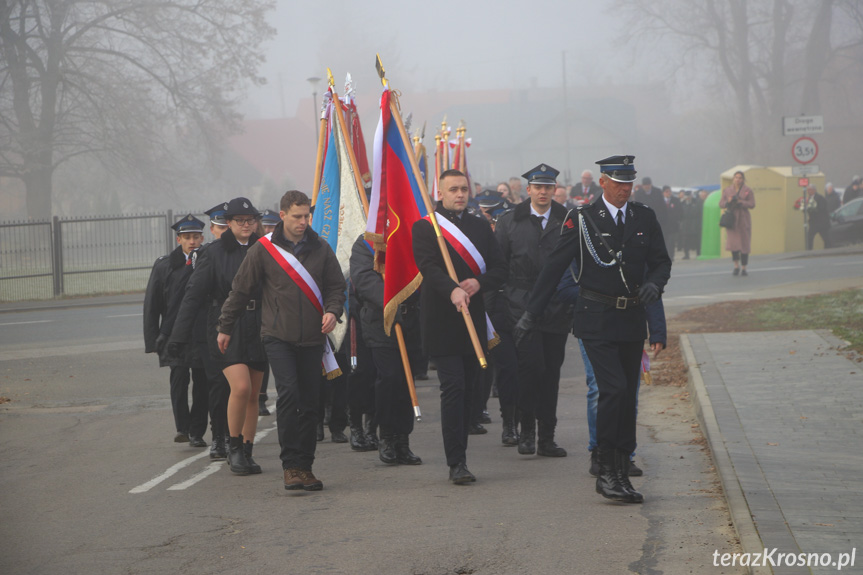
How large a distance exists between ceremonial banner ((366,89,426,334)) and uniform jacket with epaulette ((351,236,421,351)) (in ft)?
0.44

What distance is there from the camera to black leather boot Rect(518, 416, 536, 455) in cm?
836

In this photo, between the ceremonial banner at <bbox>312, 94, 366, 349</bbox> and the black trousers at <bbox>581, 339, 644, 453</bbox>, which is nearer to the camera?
the black trousers at <bbox>581, 339, 644, 453</bbox>

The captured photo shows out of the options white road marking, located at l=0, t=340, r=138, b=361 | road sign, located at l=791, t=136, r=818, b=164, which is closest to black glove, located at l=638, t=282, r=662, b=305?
white road marking, located at l=0, t=340, r=138, b=361

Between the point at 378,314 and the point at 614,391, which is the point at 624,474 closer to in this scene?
the point at 614,391

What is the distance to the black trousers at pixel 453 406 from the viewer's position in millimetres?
7383

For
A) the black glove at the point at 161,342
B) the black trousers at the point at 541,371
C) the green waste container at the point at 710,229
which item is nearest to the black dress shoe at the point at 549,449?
the black trousers at the point at 541,371

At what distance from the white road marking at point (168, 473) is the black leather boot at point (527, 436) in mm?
2552

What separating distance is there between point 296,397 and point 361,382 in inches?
60.1

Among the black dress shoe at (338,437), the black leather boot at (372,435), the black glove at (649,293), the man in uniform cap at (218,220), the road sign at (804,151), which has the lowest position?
the black dress shoe at (338,437)

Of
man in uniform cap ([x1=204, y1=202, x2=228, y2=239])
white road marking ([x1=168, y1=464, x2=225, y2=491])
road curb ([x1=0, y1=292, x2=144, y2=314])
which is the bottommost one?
road curb ([x1=0, y1=292, x2=144, y2=314])

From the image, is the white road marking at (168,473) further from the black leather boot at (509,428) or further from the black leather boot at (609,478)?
the black leather boot at (609,478)

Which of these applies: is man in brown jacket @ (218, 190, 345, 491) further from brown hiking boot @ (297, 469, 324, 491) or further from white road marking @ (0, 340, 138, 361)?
white road marking @ (0, 340, 138, 361)

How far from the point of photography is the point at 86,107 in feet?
133

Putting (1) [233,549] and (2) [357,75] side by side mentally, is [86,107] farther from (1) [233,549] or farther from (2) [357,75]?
(2) [357,75]
